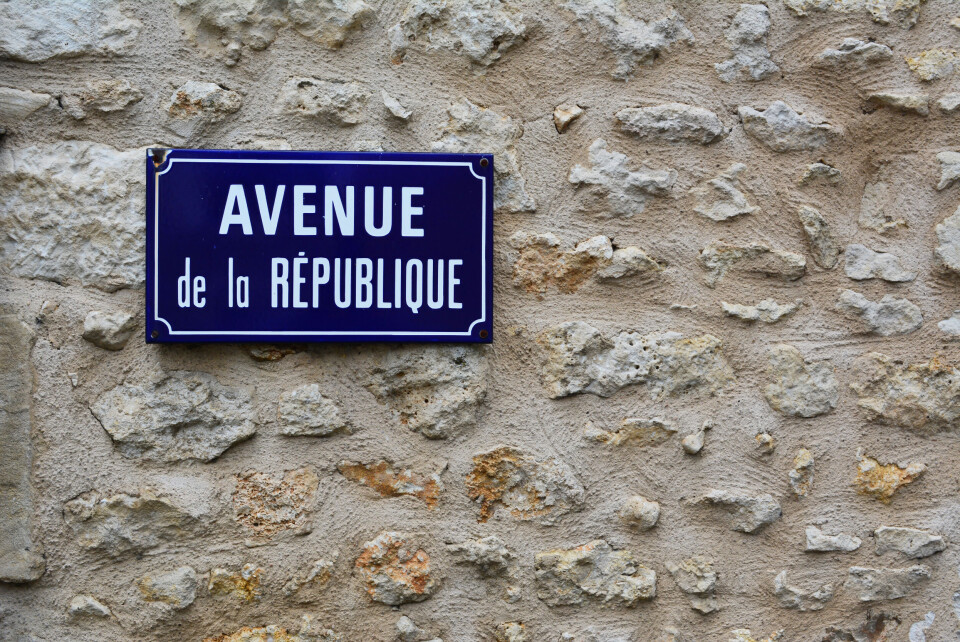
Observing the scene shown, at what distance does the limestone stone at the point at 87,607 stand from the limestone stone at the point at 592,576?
0.83 metres

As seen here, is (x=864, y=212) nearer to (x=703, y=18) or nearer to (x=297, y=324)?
(x=703, y=18)

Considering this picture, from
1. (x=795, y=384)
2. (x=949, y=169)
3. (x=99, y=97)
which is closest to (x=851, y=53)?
(x=949, y=169)

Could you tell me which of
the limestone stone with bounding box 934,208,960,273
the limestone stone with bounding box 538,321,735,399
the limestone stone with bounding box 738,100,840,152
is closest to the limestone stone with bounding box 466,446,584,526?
the limestone stone with bounding box 538,321,735,399

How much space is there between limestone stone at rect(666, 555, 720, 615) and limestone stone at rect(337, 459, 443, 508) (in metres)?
0.50

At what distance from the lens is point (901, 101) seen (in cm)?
154

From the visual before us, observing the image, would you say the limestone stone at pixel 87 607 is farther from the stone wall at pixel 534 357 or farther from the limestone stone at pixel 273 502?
the limestone stone at pixel 273 502

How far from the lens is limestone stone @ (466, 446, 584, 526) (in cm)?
149

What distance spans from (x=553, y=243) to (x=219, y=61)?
74cm

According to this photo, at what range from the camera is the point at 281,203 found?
143 cm

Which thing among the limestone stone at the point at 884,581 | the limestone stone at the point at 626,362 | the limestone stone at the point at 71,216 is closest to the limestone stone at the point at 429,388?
the limestone stone at the point at 626,362

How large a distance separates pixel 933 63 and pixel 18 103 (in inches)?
71.8

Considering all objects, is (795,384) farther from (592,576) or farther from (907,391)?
(592,576)

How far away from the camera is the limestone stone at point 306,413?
1452 mm

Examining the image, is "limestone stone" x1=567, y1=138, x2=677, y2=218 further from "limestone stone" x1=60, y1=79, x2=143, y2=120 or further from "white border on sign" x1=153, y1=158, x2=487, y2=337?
"limestone stone" x1=60, y1=79, x2=143, y2=120
